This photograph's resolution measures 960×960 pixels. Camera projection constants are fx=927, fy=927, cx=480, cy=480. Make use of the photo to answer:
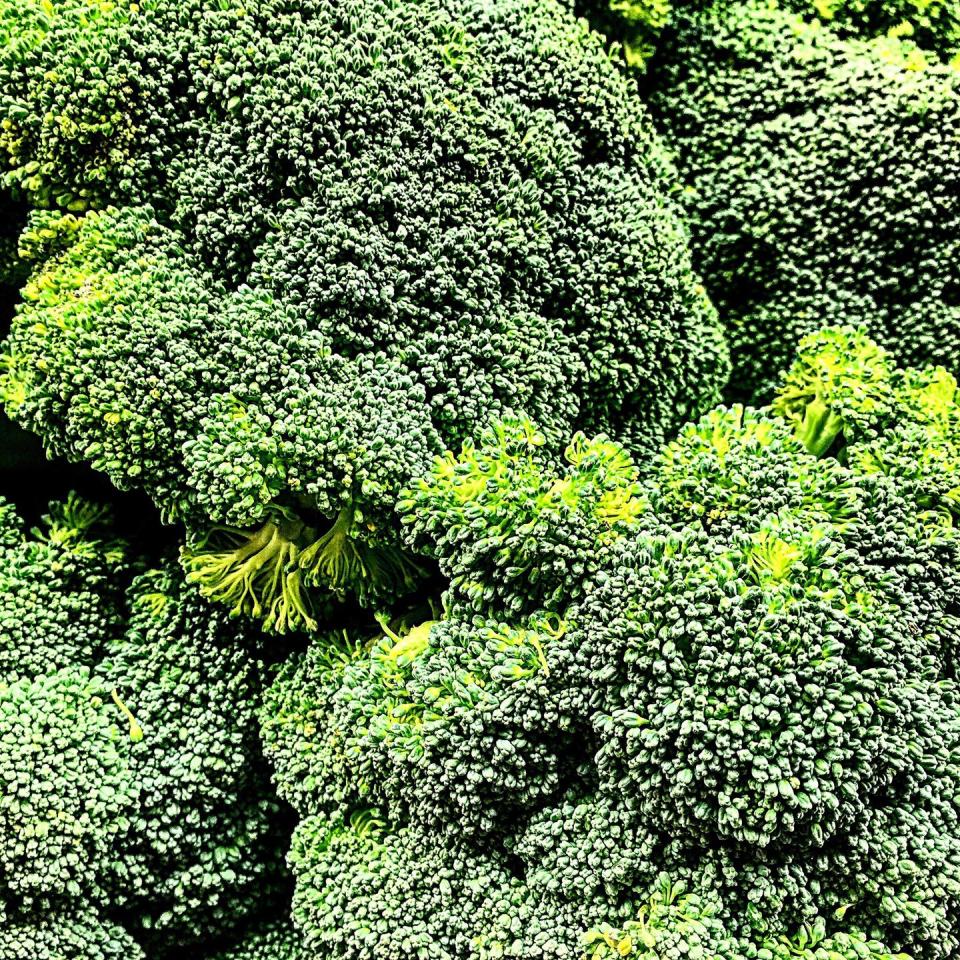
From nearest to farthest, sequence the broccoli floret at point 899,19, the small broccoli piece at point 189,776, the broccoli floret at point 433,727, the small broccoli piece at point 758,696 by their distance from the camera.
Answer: the small broccoli piece at point 758,696 → the broccoli floret at point 433,727 → the small broccoli piece at point 189,776 → the broccoli floret at point 899,19

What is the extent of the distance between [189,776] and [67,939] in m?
0.24

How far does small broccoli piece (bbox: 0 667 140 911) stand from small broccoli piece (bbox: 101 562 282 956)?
0.03m

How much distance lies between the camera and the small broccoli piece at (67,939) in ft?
3.79

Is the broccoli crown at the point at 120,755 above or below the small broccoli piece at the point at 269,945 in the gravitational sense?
above

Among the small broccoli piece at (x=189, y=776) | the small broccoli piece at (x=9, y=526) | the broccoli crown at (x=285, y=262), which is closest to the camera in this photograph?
the broccoli crown at (x=285, y=262)

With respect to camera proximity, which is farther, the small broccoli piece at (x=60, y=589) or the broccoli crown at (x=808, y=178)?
the broccoli crown at (x=808, y=178)

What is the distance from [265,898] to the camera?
4.40ft

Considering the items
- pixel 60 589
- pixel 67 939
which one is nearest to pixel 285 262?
pixel 60 589

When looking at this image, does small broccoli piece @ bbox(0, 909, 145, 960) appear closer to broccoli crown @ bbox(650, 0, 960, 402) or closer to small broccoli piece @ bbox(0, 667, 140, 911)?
small broccoli piece @ bbox(0, 667, 140, 911)

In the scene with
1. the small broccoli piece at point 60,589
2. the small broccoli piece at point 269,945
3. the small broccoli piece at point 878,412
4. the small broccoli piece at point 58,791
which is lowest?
the small broccoli piece at point 269,945

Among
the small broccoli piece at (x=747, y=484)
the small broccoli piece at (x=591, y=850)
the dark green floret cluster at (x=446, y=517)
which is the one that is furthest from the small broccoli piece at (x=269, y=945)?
the small broccoli piece at (x=747, y=484)

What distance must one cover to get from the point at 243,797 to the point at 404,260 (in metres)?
0.78

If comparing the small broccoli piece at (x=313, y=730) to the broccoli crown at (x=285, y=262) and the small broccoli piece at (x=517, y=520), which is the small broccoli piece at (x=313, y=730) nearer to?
the broccoli crown at (x=285, y=262)

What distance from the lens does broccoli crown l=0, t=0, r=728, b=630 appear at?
1.14 m
